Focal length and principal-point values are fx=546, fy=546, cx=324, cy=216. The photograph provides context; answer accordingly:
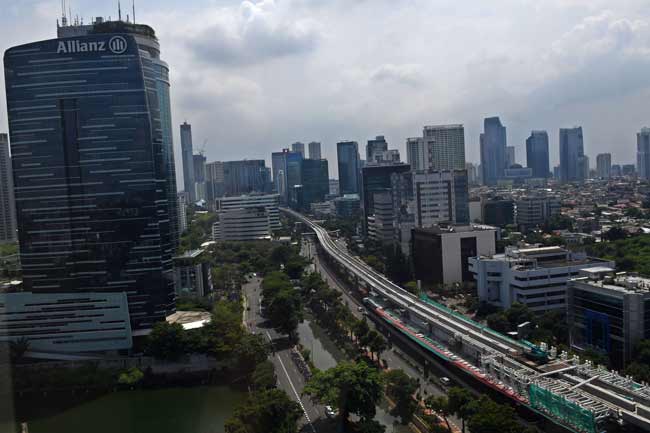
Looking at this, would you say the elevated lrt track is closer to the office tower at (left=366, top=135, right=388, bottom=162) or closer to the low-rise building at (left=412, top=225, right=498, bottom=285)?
the low-rise building at (left=412, top=225, right=498, bottom=285)

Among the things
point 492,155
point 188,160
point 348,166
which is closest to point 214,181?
point 188,160

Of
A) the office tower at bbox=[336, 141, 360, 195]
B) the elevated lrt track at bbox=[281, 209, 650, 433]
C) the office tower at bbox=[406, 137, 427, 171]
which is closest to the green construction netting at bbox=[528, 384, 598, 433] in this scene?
the elevated lrt track at bbox=[281, 209, 650, 433]

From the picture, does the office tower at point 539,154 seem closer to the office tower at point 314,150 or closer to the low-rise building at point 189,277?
the office tower at point 314,150

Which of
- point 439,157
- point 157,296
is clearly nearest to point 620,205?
point 439,157

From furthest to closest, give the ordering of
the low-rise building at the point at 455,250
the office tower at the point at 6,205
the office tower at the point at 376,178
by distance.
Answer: the office tower at the point at 376,178 < the office tower at the point at 6,205 < the low-rise building at the point at 455,250

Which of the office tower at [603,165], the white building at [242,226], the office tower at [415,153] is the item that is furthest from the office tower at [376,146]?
the office tower at [603,165]

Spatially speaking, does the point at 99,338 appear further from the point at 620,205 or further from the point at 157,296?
the point at 620,205
